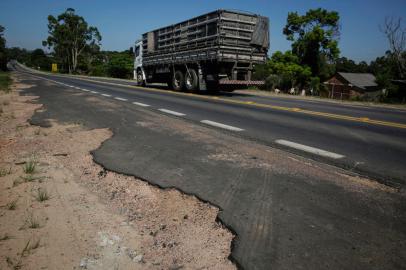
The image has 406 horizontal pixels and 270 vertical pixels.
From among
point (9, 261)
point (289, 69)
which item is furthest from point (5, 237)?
point (289, 69)

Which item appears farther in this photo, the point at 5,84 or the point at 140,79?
the point at 5,84

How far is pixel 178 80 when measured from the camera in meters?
17.9

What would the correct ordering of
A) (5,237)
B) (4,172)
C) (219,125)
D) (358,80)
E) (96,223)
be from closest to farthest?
(5,237) < (96,223) < (4,172) < (219,125) < (358,80)

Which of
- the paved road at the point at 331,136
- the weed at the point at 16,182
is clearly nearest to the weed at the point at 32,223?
the weed at the point at 16,182

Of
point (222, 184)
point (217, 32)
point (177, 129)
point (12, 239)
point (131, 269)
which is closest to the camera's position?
point (131, 269)

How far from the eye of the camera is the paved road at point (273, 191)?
2.29 m

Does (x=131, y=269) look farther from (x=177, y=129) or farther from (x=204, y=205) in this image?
(x=177, y=129)

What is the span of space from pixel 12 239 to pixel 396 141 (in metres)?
6.29

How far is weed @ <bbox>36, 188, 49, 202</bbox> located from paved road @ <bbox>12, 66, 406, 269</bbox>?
101 centimetres

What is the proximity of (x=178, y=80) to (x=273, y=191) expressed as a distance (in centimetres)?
1514

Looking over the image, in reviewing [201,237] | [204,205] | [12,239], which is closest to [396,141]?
[204,205]

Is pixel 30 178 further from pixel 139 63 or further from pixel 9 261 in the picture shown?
pixel 139 63

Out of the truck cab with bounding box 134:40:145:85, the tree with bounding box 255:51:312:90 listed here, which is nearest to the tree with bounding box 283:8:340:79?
the tree with bounding box 255:51:312:90

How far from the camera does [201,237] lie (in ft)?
8.28
